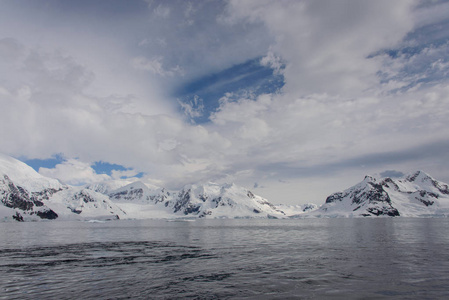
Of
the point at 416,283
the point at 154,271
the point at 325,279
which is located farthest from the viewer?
the point at 154,271

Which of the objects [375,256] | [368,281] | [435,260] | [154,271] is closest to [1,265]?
[154,271]

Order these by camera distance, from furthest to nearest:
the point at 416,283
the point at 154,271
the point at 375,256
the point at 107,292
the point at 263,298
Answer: the point at 375,256 → the point at 154,271 → the point at 416,283 → the point at 107,292 → the point at 263,298

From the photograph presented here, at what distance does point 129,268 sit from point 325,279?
21.7 metres

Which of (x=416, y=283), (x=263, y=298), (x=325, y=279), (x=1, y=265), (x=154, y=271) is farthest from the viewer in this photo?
(x=1, y=265)

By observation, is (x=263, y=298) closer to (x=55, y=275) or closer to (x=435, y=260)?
(x=55, y=275)

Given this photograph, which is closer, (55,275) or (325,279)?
(325,279)

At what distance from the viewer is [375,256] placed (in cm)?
4038

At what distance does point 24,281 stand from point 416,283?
116 feet

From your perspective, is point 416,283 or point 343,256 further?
point 343,256

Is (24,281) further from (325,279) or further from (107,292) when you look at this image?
(325,279)

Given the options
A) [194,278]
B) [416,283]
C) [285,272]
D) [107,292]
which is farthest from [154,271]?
[416,283]

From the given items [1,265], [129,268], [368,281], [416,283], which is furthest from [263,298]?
[1,265]

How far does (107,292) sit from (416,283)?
26073 millimetres

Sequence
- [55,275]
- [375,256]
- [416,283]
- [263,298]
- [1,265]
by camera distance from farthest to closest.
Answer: [375,256], [1,265], [55,275], [416,283], [263,298]
